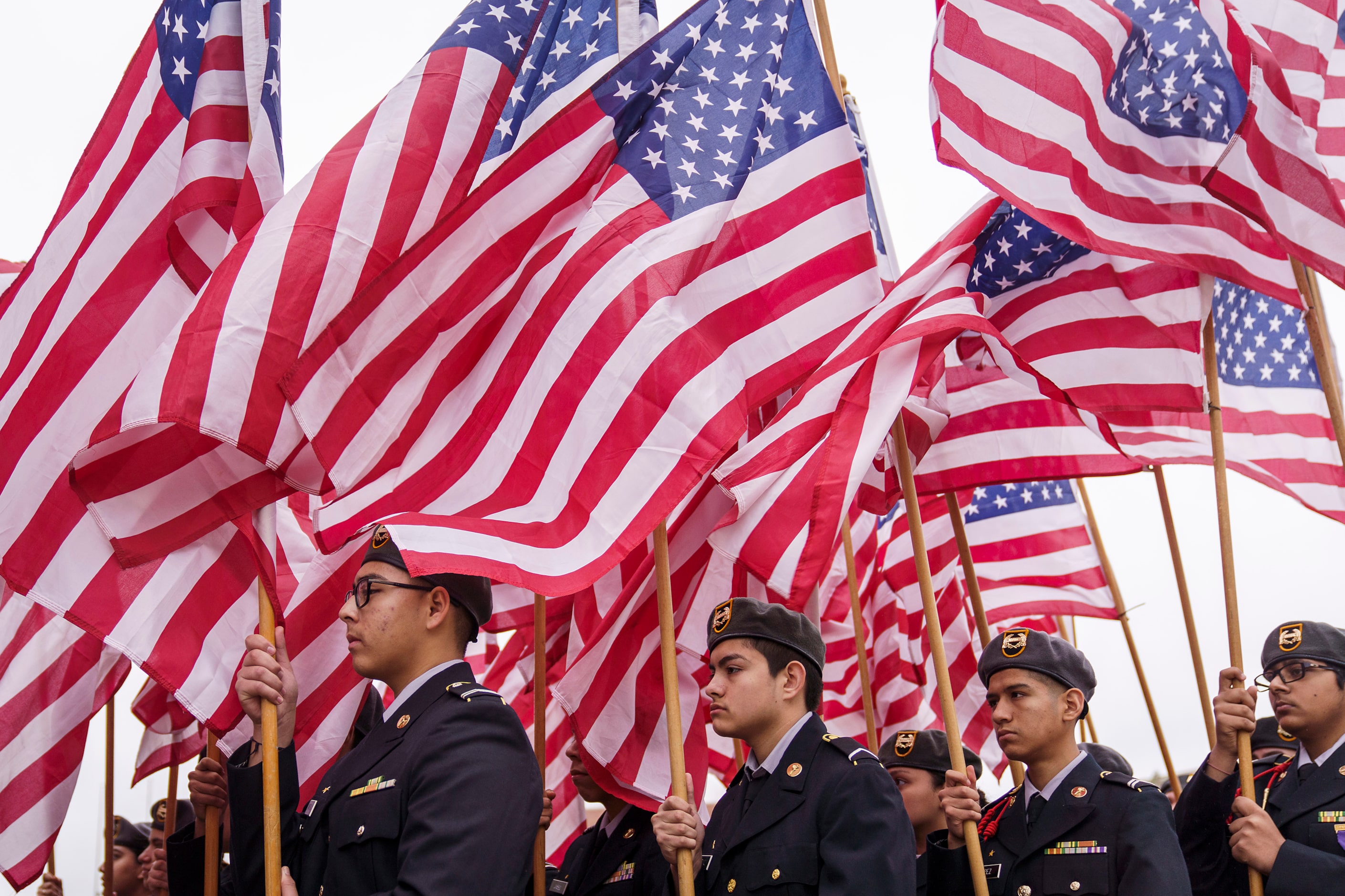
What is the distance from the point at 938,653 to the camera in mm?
5594

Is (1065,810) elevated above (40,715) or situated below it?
below

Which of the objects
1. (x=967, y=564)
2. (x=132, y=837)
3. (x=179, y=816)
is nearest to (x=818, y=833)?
(x=967, y=564)

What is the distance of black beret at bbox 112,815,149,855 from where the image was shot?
1073 centimetres

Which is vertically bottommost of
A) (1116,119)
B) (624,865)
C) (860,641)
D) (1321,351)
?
(624,865)

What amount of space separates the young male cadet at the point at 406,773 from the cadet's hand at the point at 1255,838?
2.87m

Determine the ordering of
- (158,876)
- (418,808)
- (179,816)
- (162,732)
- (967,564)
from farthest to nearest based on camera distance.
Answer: (179,816), (162,732), (158,876), (967,564), (418,808)

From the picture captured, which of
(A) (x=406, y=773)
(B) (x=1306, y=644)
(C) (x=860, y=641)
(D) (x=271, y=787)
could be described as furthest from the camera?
(C) (x=860, y=641)

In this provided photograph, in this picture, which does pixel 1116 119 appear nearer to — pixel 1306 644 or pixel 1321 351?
pixel 1321 351

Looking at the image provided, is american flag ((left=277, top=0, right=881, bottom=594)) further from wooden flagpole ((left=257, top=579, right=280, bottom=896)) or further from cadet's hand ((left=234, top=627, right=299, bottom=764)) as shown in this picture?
wooden flagpole ((left=257, top=579, right=280, bottom=896))

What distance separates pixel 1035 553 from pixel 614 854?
5.43 metres

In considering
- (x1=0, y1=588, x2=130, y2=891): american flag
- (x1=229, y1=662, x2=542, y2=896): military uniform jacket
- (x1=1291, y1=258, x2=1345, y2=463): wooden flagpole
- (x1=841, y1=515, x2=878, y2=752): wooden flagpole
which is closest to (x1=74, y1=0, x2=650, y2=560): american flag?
(x1=229, y1=662, x2=542, y2=896): military uniform jacket

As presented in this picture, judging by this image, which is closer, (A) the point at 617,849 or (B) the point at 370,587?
(B) the point at 370,587

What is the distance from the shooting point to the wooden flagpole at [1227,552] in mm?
5207

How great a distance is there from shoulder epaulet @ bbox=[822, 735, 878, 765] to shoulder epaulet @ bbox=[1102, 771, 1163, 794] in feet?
3.56
